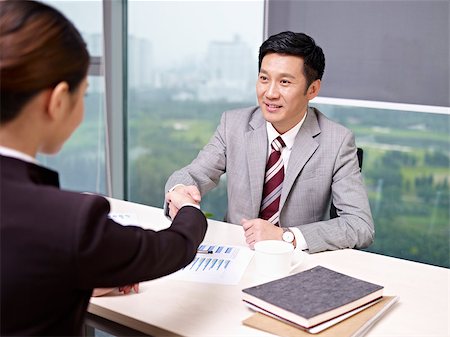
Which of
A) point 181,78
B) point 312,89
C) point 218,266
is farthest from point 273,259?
point 181,78

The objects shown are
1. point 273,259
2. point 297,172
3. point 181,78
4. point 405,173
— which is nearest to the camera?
point 273,259

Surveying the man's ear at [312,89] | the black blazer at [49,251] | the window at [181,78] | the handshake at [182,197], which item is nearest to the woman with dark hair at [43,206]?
the black blazer at [49,251]

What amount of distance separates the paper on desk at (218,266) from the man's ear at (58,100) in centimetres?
73

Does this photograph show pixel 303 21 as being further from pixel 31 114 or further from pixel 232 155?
pixel 31 114

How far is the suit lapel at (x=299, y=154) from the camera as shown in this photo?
2.24 metres

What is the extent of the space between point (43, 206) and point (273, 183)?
1.43m

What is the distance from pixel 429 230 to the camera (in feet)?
11.7

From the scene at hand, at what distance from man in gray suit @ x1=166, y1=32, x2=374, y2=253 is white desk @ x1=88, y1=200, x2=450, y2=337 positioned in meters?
0.40

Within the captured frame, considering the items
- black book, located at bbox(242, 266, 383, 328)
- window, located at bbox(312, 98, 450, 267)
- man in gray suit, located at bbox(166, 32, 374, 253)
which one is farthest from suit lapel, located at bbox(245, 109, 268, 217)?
window, located at bbox(312, 98, 450, 267)

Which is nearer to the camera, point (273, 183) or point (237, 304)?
point (237, 304)

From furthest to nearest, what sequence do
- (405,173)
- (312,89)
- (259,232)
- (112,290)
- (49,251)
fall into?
1. (405,173)
2. (312,89)
3. (259,232)
4. (112,290)
5. (49,251)

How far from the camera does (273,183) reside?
2.32 m

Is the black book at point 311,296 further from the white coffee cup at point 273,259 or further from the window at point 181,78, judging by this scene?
the window at point 181,78

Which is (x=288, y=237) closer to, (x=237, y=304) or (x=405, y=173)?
(x=237, y=304)
